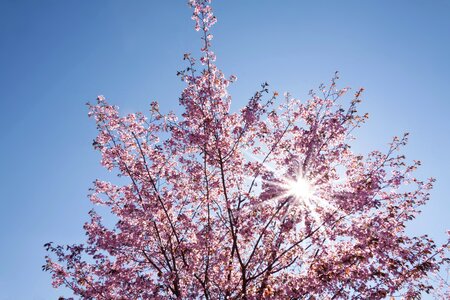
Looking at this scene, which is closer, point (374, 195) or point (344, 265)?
point (344, 265)

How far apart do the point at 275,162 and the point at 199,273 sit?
4780 millimetres

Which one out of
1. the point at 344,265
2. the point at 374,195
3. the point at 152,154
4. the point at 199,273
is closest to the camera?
the point at 344,265

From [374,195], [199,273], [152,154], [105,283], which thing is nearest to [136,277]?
[105,283]

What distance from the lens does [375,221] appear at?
998cm

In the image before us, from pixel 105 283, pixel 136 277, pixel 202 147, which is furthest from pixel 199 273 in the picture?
pixel 202 147

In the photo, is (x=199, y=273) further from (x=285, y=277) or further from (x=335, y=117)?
(x=335, y=117)

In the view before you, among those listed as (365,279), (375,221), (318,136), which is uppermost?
(318,136)

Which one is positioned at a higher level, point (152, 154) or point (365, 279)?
point (152, 154)

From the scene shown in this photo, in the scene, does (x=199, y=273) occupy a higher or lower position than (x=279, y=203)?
lower

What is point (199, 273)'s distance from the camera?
11055 mm

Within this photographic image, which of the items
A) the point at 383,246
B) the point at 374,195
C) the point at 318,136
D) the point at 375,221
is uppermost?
the point at 318,136

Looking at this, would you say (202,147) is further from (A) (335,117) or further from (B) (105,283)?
(B) (105,283)

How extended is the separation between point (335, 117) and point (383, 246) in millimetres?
4250

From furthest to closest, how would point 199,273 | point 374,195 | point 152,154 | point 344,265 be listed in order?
point 152,154 → point 199,273 → point 374,195 → point 344,265
